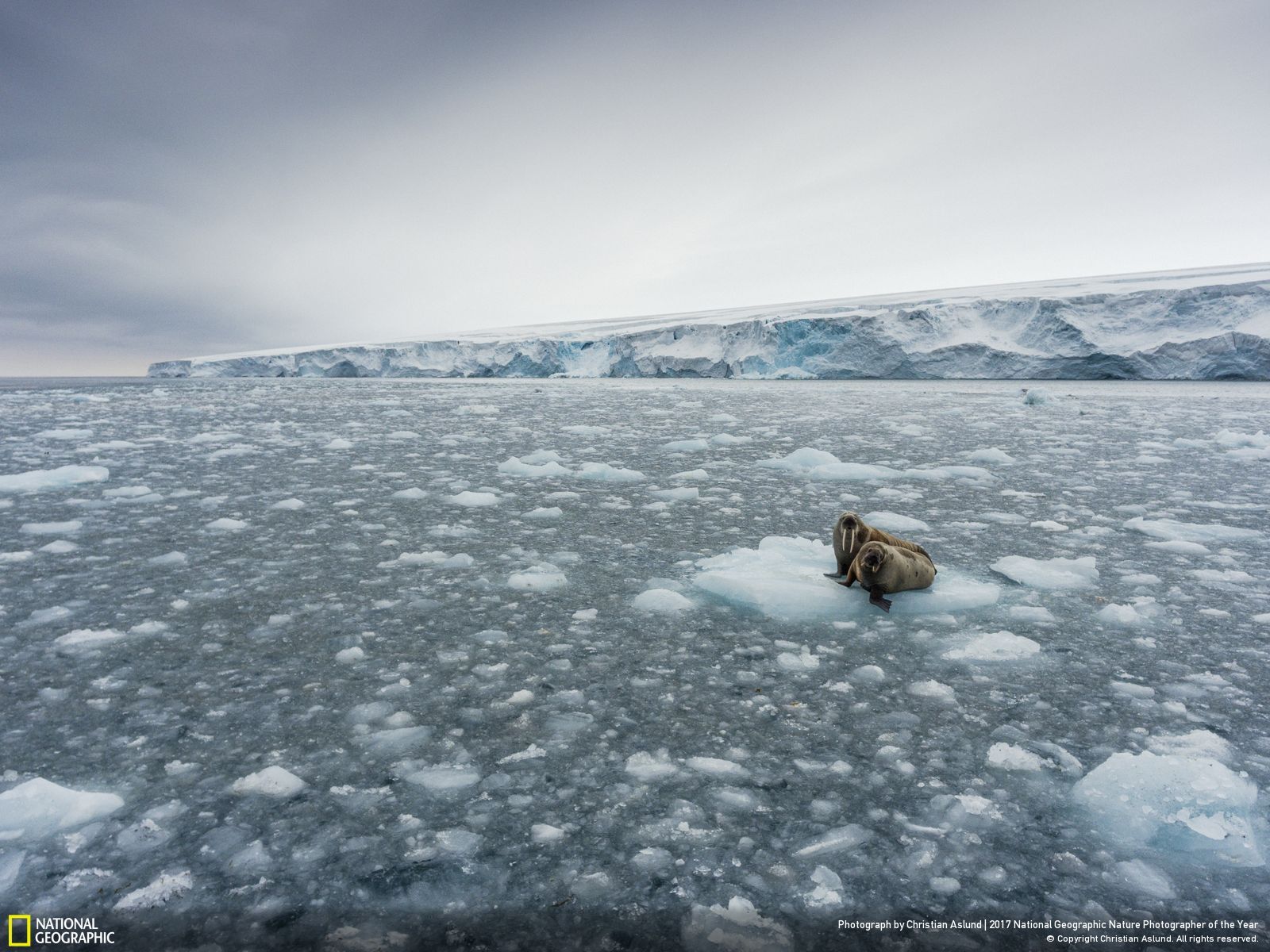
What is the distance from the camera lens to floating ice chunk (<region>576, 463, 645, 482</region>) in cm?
420

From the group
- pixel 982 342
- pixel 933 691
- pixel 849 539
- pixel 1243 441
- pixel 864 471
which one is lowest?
pixel 1243 441

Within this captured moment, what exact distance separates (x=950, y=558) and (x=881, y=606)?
0.68 m

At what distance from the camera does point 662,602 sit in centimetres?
215

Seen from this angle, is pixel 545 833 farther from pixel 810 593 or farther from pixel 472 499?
pixel 472 499

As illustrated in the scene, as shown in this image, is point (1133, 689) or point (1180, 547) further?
point (1180, 547)

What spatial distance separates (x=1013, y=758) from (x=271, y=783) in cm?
146

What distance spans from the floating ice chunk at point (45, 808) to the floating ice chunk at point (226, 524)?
1900mm

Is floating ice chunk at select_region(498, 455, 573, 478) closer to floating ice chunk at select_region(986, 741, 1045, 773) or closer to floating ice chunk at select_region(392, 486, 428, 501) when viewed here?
floating ice chunk at select_region(392, 486, 428, 501)

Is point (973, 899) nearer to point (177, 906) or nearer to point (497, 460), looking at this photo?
point (177, 906)

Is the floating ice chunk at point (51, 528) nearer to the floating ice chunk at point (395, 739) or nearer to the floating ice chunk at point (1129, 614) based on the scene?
the floating ice chunk at point (395, 739)

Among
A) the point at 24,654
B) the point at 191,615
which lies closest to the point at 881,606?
the point at 191,615

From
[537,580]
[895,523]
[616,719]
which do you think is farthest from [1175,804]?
[895,523]

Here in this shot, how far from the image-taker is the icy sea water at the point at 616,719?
1.03 metres

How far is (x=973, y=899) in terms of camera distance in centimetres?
101
